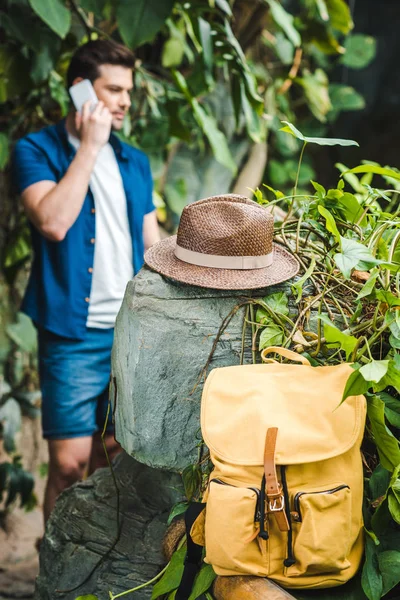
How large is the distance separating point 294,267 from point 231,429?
52 cm

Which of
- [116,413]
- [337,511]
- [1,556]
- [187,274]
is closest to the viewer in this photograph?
[337,511]

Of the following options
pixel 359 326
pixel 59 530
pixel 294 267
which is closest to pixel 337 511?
pixel 359 326

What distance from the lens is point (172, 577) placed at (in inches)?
61.9

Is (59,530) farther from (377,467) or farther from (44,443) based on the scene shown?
(44,443)

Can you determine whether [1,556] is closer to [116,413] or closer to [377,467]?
[116,413]

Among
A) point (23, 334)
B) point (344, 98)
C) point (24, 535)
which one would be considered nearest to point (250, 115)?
point (23, 334)

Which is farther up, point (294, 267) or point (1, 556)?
point (294, 267)

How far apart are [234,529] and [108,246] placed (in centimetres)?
150

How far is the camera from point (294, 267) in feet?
5.55

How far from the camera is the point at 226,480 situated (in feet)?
4.29

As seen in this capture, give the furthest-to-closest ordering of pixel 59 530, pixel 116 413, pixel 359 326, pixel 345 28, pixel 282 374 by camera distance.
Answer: pixel 345 28 → pixel 59 530 → pixel 116 413 → pixel 359 326 → pixel 282 374

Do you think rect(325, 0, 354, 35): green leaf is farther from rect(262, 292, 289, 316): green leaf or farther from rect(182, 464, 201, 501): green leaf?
rect(182, 464, 201, 501): green leaf

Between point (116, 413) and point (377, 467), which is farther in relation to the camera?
point (116, 413)

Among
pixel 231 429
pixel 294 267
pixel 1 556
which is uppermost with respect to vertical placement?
pixel 294 267
